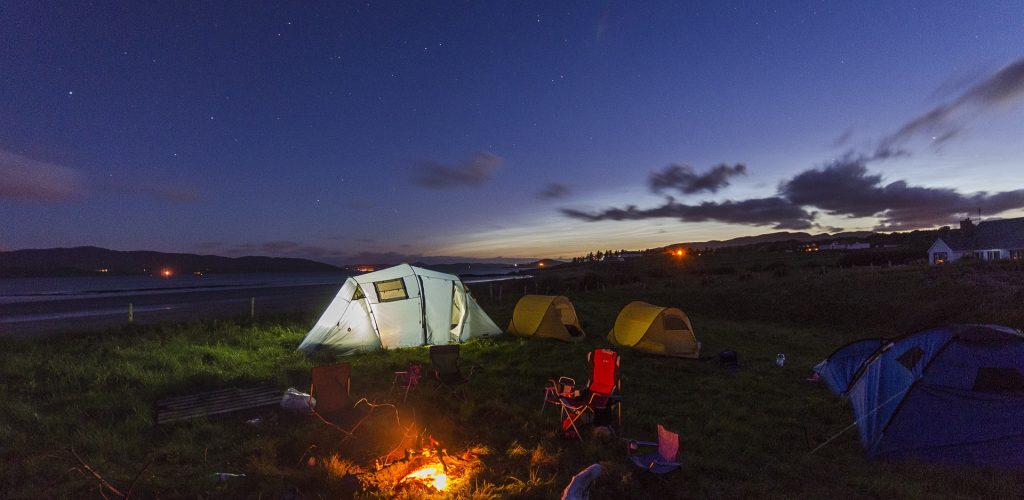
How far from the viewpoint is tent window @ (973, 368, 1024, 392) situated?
527 centimetres

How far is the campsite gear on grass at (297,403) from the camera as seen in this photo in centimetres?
674

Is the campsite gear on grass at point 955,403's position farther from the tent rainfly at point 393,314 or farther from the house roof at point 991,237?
the house roof at point 991,237

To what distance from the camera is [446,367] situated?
320 inches

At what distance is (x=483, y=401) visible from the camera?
24.0ft

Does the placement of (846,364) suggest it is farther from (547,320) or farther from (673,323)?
(547,320)

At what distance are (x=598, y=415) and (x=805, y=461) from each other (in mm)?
2402

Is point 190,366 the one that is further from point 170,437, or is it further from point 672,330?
point 672,330

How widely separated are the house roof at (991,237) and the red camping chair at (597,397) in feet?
150

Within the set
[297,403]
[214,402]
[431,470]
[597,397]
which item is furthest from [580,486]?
[214,402]

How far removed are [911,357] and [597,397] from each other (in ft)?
13.8

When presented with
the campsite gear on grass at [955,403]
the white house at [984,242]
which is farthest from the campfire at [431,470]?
the white house at [984,242]

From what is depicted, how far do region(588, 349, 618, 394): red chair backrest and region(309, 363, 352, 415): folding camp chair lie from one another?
3.50 m

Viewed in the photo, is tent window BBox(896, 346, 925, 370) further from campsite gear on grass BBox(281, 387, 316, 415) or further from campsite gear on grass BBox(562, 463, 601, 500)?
campsite gear on grass BBox(281, 387, 316, 415)

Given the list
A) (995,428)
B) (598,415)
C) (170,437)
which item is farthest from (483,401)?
(995,428)
